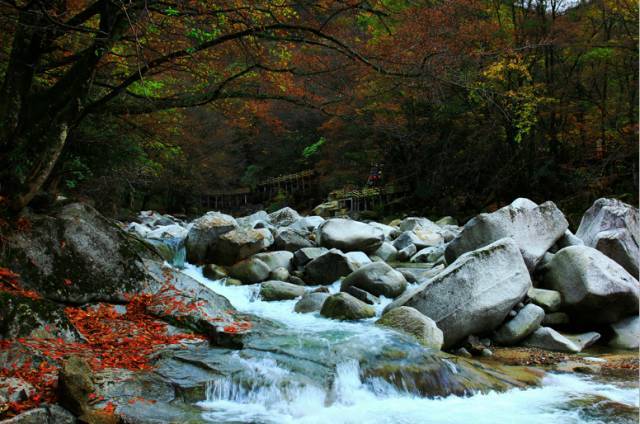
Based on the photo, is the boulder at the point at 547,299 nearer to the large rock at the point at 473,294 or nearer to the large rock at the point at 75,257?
the large rock at the point at 473,294

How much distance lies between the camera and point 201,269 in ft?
35.9

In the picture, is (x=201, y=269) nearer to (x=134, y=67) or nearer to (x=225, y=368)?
(x=134, y=67)

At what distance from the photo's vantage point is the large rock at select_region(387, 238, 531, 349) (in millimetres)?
6730

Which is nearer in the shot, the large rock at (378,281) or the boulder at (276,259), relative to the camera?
the large rock at (378,281)

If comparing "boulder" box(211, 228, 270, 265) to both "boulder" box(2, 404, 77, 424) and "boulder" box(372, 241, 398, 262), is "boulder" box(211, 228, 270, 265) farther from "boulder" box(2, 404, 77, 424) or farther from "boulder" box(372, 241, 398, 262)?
"boulder" box(2, 404, 77, 424)

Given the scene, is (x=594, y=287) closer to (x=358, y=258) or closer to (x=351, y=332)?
(x=351, y=332)

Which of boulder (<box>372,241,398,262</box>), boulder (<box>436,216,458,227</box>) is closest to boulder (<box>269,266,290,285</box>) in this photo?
boulder (<box>372,241,398,262</box>)

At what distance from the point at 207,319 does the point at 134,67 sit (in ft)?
14.2

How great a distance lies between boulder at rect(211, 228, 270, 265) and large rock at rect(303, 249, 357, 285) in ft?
5.32

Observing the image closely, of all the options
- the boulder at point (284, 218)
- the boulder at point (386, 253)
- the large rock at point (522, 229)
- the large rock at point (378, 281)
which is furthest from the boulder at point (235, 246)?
the boulder at point (284, 218)

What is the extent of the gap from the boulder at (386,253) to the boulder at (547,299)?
4.65 meters

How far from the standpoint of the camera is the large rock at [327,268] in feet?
32.3

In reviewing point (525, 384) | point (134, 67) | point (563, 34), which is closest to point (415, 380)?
point (525, 384)

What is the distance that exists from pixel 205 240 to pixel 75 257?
540 cm
